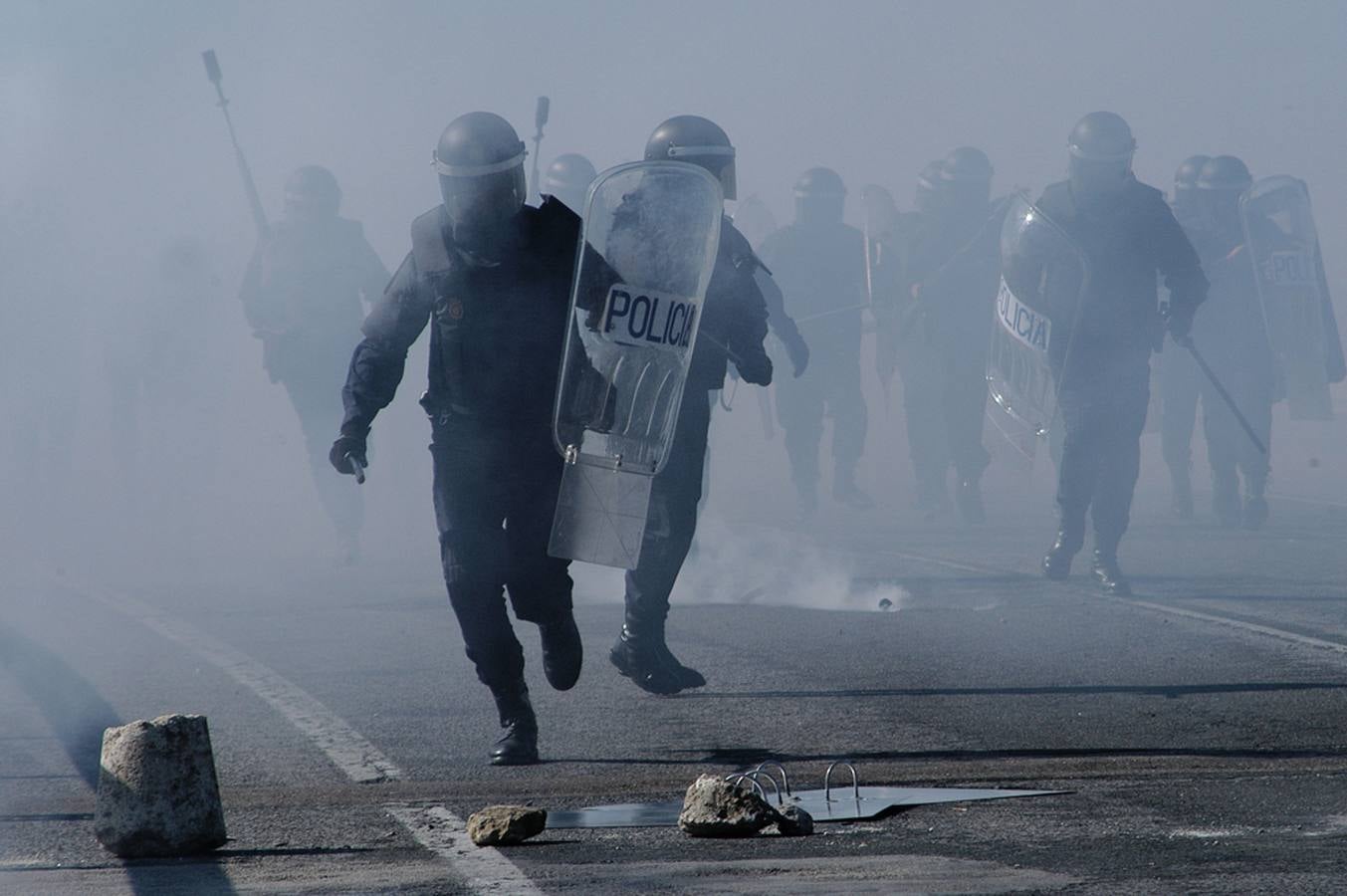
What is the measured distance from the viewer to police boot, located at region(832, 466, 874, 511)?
Answer: 1898cm

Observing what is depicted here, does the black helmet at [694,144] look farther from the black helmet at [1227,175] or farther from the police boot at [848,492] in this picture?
the police boot at [848,492]

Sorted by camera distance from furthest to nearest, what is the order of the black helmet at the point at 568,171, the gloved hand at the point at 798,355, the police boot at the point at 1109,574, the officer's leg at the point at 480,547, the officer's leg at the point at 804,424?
the officer's leg at the point at 804,424, the black helmet at the point at 568,171, the police boot at the point at 1109,574, the gloved hand at the point at 798,355, the officer's leg at the point at 480,547

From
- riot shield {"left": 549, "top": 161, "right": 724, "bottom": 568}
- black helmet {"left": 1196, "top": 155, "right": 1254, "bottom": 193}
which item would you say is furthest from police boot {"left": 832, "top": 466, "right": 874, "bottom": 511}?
riot shield {"left": 549, "top": 161, "right": 724, "bottom": 568}

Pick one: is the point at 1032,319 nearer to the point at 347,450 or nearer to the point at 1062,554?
the point at 1062,554

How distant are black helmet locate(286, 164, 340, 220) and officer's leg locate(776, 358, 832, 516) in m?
5.29

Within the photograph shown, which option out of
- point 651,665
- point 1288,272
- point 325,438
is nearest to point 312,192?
point 325,438

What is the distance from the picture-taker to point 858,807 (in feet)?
16.9

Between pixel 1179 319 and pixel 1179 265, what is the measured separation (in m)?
0.25

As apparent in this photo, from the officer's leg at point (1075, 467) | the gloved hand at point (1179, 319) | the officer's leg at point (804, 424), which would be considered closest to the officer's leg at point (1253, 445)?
the officer's leg at point (804, 424)

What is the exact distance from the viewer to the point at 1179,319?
10.8m

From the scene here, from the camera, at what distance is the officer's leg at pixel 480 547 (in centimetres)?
634

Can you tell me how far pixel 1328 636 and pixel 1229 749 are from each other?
2755 millimetres

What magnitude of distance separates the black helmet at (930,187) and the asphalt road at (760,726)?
620 centimetres

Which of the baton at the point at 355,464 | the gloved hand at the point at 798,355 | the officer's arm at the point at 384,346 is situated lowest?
the baton at the point at 355,464
